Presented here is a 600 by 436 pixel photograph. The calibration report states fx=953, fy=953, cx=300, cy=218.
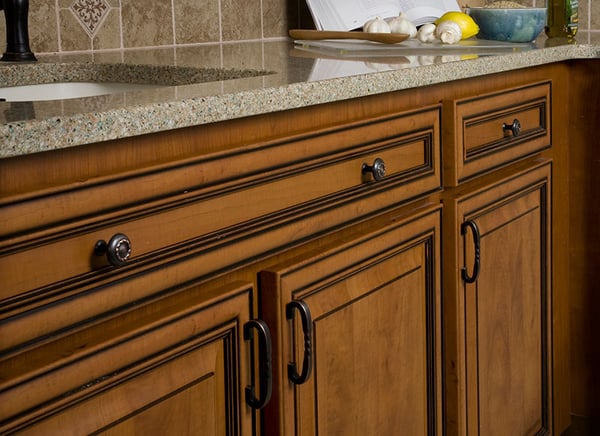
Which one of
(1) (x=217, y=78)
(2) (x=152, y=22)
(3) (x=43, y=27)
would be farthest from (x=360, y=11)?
(1) (x=217, y=78)

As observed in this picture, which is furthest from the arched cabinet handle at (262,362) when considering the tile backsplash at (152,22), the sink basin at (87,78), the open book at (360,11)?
the open book at (360,11)

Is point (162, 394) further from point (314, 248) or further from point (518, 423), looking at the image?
point (518, 423)

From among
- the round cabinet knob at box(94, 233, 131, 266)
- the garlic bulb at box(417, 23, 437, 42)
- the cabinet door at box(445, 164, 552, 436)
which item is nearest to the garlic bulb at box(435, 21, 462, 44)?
the garlic bulb at box(417, 23, 437, 42)

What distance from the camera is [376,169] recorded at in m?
1.17

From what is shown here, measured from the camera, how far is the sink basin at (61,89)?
1.33m

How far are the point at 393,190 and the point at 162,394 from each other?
0.49 metres

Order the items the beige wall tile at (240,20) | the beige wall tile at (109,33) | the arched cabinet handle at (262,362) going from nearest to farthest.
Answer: the arched cabinet handle at (262,362) → the beige wall tile at (109,33) → the beige wall tile at (240,20)

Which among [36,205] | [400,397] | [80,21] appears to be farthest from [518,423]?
[36,205]

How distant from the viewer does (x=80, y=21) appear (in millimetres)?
1629

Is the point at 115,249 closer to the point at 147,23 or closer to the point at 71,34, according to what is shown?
the point at 71,34

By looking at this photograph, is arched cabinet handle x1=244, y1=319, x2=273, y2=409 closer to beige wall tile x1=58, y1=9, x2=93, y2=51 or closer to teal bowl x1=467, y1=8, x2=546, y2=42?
beige wall tile x1=58, y1=9, x2=93, y2=51

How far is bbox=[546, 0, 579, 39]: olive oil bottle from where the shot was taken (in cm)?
197

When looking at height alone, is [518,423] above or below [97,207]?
below

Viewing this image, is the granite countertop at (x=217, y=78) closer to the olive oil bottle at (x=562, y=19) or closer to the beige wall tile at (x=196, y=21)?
the beige wall tile at (x=196, y=21)
